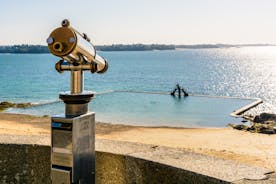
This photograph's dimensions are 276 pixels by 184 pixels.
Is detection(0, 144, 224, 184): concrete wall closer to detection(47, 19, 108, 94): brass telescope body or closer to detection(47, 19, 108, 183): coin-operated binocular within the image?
detection(47, 19, 108, 183): coin-operated binocular

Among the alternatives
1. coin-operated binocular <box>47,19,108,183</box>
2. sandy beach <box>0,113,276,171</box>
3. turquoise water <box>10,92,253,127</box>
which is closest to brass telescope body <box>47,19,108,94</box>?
coin-operated binocular <box>47,19,108,183</box>

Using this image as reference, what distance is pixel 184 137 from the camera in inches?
853

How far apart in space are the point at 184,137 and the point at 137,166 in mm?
19100

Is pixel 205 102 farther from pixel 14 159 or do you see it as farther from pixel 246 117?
pixel 14 159

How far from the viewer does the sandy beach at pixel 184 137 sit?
18078 millimetres

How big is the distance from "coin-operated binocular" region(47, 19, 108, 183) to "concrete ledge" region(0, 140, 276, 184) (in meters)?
0.38

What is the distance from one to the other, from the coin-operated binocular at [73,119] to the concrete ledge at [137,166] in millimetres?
376

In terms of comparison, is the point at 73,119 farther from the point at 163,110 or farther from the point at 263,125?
the point at 163,110

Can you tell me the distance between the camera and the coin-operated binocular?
7.90ft

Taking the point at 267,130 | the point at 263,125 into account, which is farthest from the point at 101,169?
the point at 263,125

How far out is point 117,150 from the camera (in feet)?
10.2

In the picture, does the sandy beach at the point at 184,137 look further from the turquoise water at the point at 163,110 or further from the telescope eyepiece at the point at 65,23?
the telescope eyepiece at the point at 65,23

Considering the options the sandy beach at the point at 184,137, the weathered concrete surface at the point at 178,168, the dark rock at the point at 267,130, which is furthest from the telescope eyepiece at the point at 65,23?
the dark rock at the point at 267,130

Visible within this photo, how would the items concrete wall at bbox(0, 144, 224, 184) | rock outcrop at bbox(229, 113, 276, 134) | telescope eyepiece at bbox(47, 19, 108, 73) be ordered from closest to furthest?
1. telescope eyepiece at bbox(47, 19, 108, 73)
2. concrete wall at bbox(0, 144, 224, 184)
3. rock outcrop at bbox(229, 113, 276, 134)
